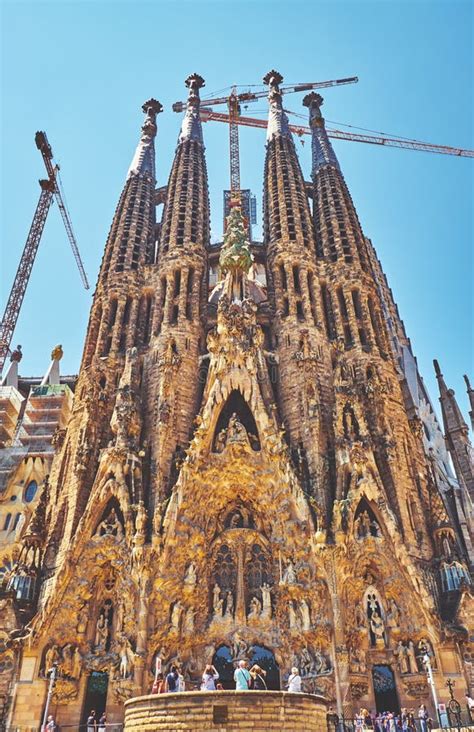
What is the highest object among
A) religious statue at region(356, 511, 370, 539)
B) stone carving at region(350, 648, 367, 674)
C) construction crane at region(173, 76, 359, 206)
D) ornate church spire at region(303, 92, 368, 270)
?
construction crane at region(173, 76, 359, 206)

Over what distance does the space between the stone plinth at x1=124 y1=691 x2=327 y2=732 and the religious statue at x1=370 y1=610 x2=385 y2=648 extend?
25.0ft

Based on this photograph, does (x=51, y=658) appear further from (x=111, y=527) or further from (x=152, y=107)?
(x=152, y=107)

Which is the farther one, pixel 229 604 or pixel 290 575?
pixel 229 604

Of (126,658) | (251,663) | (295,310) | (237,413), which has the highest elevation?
(295,310)

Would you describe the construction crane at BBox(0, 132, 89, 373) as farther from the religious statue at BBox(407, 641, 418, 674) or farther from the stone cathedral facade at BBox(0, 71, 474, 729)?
the religious statue at BBox(407, 641, 418, 674)

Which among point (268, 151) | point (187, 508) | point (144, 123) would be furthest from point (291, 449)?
point (144, 123)

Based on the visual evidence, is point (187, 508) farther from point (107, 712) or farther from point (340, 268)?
point (340, 268)

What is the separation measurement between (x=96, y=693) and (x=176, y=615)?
3732 mm

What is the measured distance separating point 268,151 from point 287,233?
9.99m

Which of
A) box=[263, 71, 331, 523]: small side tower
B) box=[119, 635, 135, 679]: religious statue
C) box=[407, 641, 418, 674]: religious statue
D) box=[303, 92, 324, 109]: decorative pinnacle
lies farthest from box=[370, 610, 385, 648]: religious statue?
box=[303, 92, 324, 109]: decorative pinnacle

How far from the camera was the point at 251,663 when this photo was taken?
807 inches

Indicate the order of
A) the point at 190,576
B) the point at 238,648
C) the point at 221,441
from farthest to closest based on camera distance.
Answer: the point at 221,441, the point at 190,576, the point at 238,648

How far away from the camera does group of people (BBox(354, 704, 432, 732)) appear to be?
17.2 m

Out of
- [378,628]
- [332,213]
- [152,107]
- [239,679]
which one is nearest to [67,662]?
[239,679]
